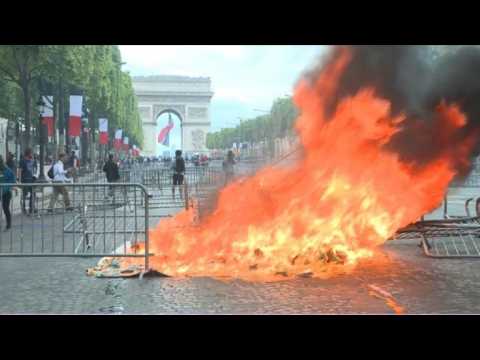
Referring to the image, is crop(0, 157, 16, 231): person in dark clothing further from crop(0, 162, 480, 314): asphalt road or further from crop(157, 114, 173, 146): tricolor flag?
crop(157, 114, 173, 146): tricolor flag

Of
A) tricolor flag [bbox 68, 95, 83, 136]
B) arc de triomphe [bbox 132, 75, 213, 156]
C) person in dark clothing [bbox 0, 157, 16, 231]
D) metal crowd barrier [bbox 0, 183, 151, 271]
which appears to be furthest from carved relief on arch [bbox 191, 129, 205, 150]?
metal crowd barrier [bbox 0, 183, 151, 271]

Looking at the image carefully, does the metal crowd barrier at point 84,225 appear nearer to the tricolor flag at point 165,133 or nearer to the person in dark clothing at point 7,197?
the person in dark clothing at point 7,197

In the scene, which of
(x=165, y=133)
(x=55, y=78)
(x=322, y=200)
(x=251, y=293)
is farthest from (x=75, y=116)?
(x=165, y=133)

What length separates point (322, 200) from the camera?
7855 millimetres

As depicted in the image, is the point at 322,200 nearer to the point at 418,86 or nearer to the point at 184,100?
the point at 418,86

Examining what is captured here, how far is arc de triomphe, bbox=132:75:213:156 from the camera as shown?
9719 centimetres

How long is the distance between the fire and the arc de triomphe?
286 ft

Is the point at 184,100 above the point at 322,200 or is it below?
above

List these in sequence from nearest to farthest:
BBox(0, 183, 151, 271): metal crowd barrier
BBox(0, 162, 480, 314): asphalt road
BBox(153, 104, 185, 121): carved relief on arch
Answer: BBox(0, 162, 480, 314): asphalt road, BBox(0, 183, 151, 271): metal crowd barrier, BBox(153, 104, 185, 121): carved relief on arch

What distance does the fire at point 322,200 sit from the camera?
787 cm

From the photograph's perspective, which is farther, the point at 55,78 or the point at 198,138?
the point at 198,138

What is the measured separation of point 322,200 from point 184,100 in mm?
91142
